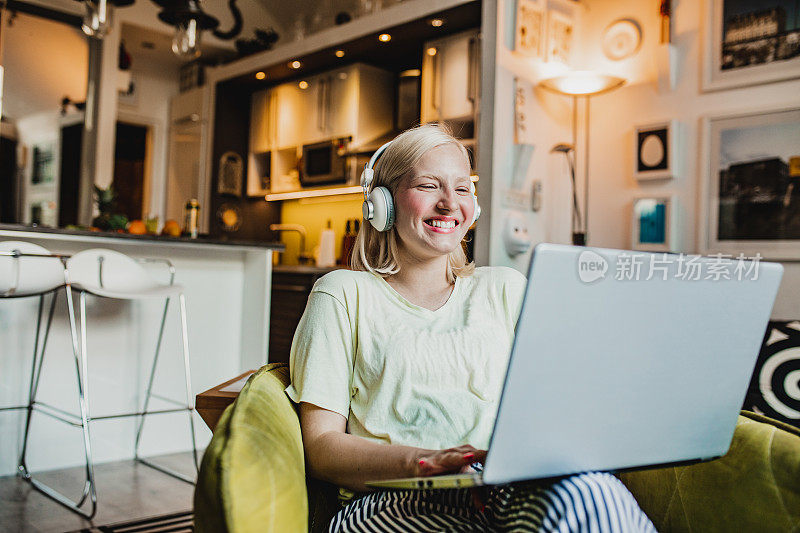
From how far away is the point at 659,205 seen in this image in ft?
11.5

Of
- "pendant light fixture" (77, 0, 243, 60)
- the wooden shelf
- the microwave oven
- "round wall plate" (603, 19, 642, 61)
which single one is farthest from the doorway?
"round wall plate" (603, 19, 642, 61)

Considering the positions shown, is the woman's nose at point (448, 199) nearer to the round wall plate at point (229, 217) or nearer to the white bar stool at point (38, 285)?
the white bar stool at point (38, 285)

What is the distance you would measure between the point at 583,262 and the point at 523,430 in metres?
0.19

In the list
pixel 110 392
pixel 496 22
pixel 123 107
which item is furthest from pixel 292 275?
pixel 123 107

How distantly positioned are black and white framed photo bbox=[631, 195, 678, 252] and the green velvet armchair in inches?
97.3

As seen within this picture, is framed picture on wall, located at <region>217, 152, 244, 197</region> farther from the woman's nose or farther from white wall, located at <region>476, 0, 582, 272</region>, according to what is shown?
the woman's nose

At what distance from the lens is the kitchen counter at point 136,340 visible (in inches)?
111

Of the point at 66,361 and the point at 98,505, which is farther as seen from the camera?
the point at 66,361

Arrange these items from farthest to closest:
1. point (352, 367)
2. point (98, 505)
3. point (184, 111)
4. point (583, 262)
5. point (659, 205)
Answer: point (184, 111) → point (659, 205) → point (98, 505) → point (352, 367) → point (583, 262)

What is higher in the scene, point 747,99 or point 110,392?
point 747,99

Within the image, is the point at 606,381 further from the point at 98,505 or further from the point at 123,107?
the point at 123,107

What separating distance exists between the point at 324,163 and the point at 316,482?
4.13 metres

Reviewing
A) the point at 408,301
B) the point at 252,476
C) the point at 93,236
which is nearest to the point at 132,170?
the point at 93,236

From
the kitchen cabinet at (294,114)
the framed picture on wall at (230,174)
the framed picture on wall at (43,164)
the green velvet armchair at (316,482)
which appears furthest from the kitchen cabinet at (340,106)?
the green velvet armchair at (316,482)
